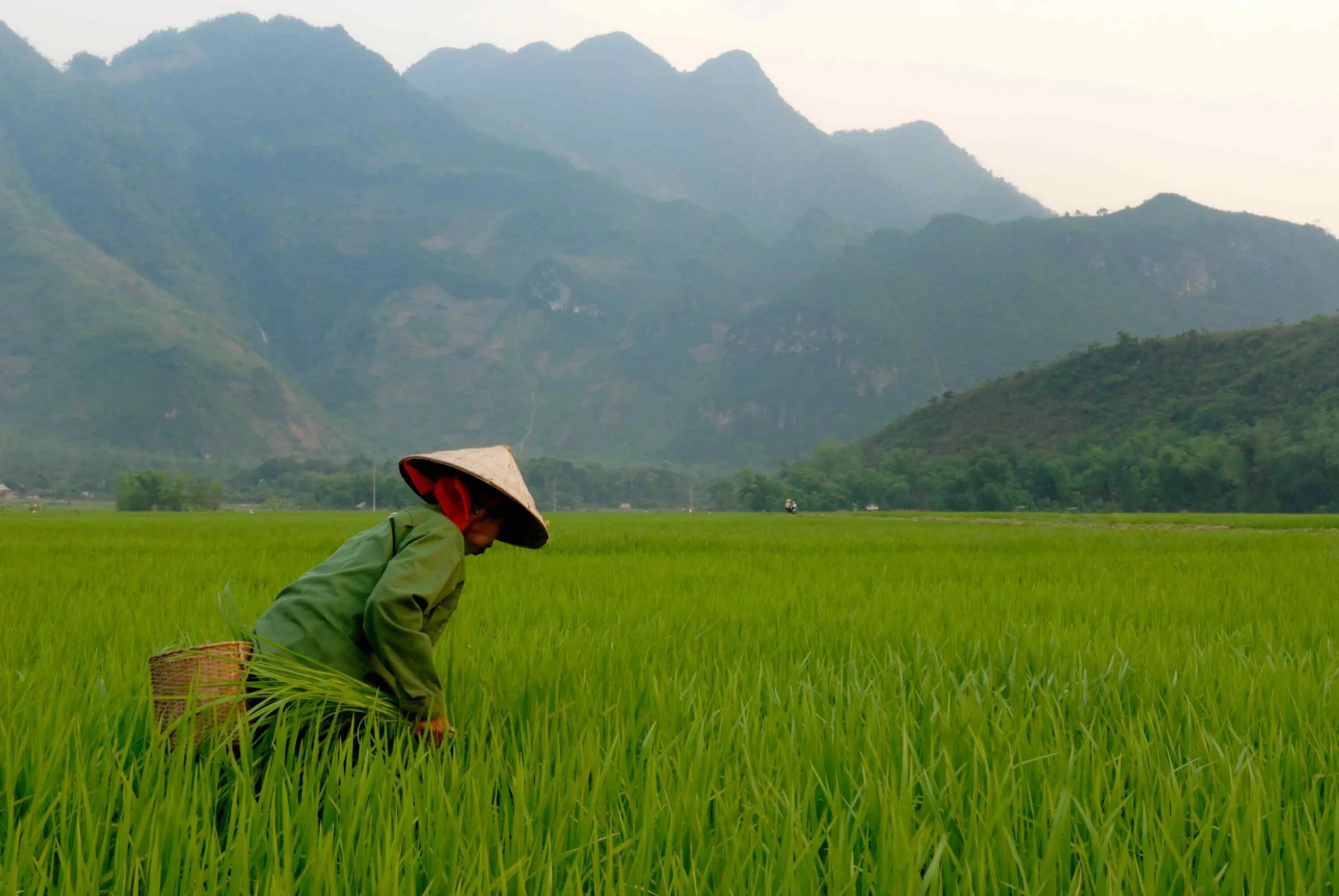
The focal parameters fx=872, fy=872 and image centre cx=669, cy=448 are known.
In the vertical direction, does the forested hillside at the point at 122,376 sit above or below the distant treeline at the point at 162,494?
above

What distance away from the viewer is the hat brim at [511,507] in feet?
7.23

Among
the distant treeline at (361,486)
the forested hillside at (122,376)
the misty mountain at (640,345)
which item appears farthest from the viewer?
the misty mountain at (640,345)

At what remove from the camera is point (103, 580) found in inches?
246

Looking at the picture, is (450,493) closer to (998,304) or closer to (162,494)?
(162,494)

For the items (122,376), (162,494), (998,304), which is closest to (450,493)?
(162,494)

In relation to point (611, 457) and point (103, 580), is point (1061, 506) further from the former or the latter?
point (611, 457)

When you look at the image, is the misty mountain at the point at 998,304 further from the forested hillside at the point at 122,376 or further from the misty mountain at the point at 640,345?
the forested hillside at the point at 122,376

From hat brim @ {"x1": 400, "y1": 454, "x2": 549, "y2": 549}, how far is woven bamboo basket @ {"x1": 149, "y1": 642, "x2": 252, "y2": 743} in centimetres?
61

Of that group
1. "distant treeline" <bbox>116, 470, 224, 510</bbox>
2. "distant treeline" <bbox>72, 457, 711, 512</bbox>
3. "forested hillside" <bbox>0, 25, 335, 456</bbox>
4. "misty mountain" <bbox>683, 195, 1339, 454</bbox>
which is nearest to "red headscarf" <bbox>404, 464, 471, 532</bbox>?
"distant treeline" <bbox>116, 470, 224, 510</bbox>

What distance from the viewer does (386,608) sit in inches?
76.7

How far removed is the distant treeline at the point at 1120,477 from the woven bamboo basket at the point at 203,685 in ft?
177

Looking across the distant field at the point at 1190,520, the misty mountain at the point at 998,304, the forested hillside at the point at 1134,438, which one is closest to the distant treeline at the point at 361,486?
the misty mountain at the point at 998,304

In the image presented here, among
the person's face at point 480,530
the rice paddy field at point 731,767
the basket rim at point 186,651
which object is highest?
the person's face at point 480,530

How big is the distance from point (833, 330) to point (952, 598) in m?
144
